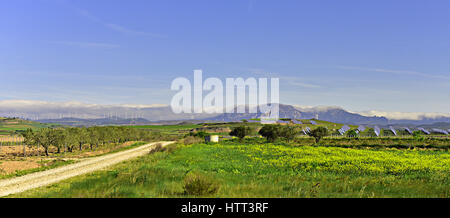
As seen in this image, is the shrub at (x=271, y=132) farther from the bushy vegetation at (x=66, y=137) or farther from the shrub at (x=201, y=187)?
the shrub at (x=201, y=187)

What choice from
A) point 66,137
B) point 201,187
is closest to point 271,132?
point 66,137

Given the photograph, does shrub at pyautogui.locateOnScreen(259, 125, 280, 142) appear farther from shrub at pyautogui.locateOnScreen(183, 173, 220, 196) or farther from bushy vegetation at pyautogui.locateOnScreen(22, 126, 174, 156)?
shrub at pyautogui.locateOnScreen(183, 173, 220, 196)

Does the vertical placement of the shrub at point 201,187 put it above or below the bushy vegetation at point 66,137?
above

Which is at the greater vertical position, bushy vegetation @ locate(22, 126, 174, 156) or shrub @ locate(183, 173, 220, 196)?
shrub @ locate(183, 173, 220, 196)

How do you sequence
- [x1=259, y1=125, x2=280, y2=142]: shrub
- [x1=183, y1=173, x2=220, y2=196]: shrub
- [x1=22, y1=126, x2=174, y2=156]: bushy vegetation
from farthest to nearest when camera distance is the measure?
[x1=259, y1=125, x2=280, y2=142]: shrub < [x1=22, y1=126, x2=174, y2=156]: bushy vegetation < [x1=183, y1=173, x2=220, y2=196]: shrub

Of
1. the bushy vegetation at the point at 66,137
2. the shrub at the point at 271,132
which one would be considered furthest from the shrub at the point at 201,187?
the shrub at the point at 271,132

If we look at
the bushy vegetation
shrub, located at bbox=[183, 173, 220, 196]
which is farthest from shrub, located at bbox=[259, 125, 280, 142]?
shrub, located at bbox=[183, 173, 220, 196]

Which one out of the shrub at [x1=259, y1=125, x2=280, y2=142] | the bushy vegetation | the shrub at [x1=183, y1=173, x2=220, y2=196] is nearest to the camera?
the shrub at [x1=183, y1=173, x2=220, y2=196]

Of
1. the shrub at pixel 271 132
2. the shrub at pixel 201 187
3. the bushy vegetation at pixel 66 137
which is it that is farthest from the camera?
the shrub at pixel 271 132

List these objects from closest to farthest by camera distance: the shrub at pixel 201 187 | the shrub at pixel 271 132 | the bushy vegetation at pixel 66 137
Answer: the shrub at pixel 201 187, the bushy vegetation at pixel 66 137, the shrub at pixel 271 132

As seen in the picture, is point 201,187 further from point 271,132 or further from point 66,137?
point 271,132

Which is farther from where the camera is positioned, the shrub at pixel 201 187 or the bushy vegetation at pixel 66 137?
the bushy vegetation at pixel 66 137

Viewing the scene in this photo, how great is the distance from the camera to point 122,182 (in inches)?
786

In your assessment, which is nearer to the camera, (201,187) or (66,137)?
(201,187)
